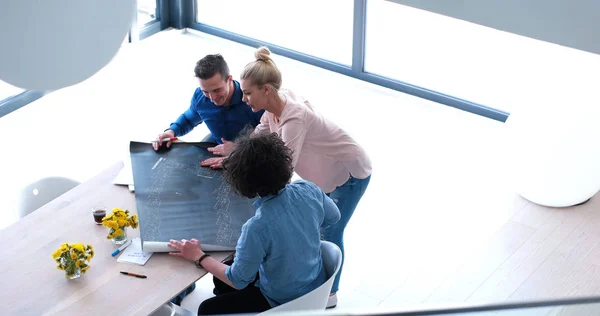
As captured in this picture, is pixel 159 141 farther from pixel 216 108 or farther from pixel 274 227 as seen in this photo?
pixel 274 227

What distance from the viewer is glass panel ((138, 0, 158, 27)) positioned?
7.27 meters

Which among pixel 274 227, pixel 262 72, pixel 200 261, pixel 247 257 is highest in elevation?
pixel 262 72

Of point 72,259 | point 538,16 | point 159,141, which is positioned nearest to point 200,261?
point 72,259

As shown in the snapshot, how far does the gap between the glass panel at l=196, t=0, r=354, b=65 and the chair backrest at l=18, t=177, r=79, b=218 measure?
3.42 m

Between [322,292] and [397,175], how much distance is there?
2.54m

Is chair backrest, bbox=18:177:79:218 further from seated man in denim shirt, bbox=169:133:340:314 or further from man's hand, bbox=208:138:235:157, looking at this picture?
seated man in denim shirt, bbox=169:133:340:314

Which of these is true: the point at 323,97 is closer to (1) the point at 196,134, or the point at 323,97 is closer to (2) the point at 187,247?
(1) the point at 196,134

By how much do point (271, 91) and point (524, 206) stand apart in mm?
2286

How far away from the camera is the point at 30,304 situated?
9.14 ft

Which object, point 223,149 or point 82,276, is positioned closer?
point 82,276

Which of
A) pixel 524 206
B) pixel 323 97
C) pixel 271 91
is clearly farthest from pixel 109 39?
pixel 323 97

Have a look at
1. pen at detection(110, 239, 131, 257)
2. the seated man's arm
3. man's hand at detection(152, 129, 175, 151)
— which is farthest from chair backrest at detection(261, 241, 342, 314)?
man's hand at detection(152, 129, 175, 151)

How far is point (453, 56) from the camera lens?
6.22 m

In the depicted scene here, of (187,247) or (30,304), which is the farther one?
(187,247)
